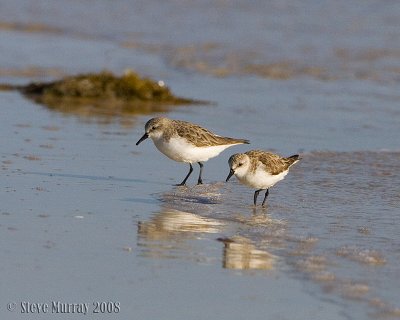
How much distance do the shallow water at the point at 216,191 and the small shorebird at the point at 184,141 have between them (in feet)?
0.77

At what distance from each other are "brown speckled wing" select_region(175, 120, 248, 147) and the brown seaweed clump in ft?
11.9

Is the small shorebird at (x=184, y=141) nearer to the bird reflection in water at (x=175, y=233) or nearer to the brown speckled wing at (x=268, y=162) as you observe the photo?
the brown speckled wing at (x=268, y=162)

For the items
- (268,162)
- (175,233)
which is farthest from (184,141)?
(175,233)

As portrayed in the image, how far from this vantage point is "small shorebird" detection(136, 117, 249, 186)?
29.7ft

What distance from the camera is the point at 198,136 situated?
30.1ft

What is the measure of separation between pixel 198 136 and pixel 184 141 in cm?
16

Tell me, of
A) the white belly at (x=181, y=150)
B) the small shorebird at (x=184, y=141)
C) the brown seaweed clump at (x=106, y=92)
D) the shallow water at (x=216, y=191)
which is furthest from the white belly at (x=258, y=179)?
the brown seaweed clump at (x=106, y=92)

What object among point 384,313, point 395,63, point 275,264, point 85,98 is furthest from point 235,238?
point 395,63

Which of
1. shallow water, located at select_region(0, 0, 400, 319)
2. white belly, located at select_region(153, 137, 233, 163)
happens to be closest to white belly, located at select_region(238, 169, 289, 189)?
shallow water, located at select_region(0, 0, 400, 319)

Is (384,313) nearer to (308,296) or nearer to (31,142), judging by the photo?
(308,296)

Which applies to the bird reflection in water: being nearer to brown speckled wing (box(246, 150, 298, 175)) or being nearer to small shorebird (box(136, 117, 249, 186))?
brown speckled wing (box(246, 150, 298, 175))

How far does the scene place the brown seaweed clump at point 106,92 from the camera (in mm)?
13031

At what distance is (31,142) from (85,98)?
3.22 meters

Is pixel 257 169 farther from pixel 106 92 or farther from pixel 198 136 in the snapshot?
pixel 106 92
